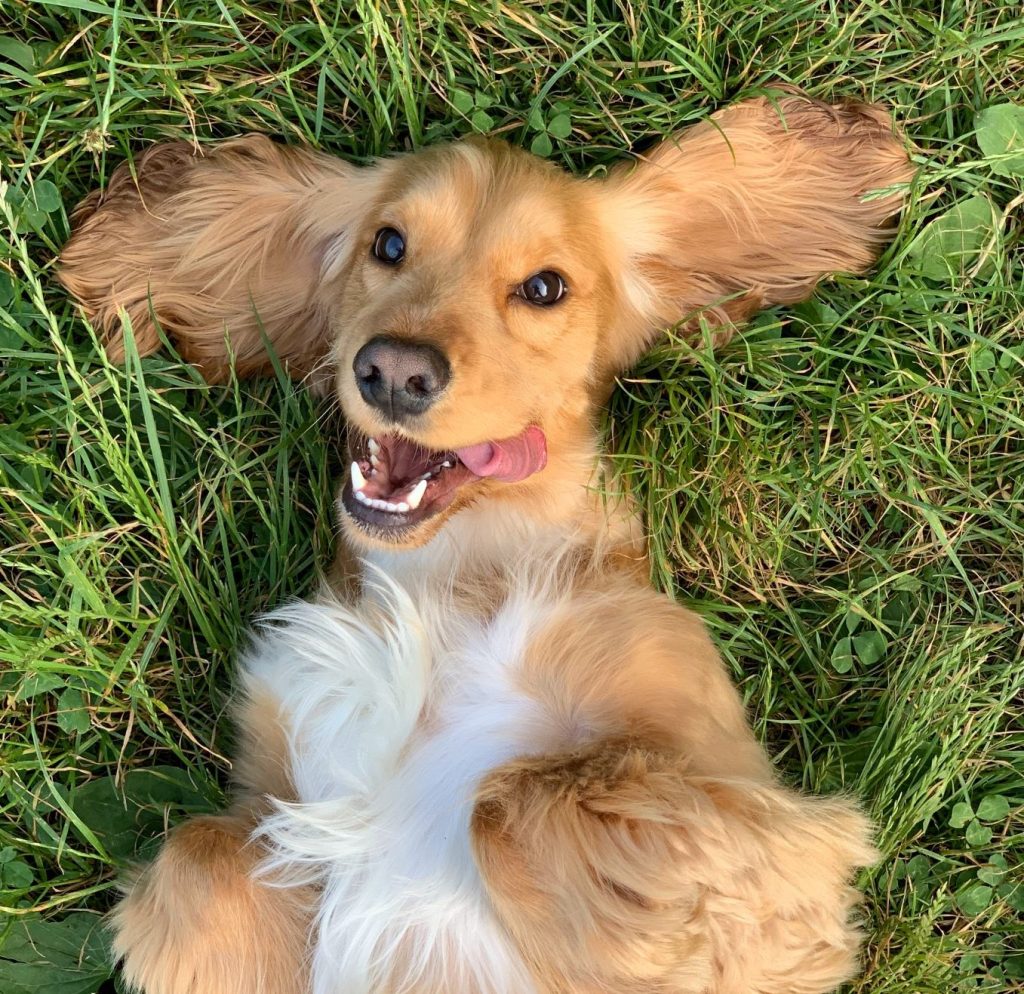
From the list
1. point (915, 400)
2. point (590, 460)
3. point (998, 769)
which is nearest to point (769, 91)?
point (915, 400)

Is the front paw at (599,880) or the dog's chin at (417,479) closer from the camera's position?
the front paw at (599,880)

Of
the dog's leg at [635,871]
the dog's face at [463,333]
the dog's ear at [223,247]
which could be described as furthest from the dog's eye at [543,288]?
the dog's leg at [635,871]

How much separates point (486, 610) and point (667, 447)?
916 mm

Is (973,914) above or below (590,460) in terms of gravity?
below

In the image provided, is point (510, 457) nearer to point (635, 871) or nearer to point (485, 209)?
point (485, 209)

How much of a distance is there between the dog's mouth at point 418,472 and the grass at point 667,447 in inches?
21.7

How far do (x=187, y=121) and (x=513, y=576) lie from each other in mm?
1834

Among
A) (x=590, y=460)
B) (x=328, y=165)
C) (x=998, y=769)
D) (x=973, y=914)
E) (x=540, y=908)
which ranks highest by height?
(x=328, y=165)

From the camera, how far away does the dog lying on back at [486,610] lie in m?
2.23

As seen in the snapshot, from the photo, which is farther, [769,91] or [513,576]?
[769,91]

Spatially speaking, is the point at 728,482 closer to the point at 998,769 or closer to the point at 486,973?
the point at 998,769

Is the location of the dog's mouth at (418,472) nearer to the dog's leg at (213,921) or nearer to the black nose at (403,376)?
the black nose at (403,376)

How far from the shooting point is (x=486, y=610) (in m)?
2.68

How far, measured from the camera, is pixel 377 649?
263 cm
